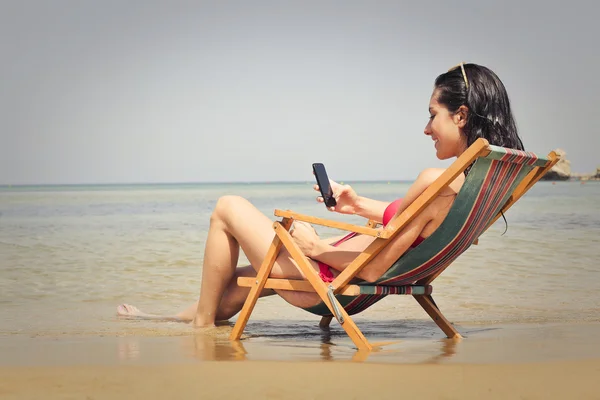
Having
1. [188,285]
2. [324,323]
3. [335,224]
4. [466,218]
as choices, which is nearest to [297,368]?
[335,224]

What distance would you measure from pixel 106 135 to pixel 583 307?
71.4m

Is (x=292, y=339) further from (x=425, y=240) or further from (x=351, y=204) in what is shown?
(x=425, y=240)

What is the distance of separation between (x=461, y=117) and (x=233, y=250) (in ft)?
4.83

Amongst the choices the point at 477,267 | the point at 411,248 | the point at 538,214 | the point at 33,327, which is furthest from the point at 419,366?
the point at 538,214

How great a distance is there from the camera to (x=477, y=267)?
27.7ft

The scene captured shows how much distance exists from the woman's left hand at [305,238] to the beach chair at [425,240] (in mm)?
95

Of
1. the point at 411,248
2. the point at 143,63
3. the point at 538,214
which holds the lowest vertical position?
the point at 538,214

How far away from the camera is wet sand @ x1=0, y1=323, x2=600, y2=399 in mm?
3016

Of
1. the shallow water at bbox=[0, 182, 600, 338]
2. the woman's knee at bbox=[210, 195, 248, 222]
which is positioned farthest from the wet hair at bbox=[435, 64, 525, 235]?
the shallow water at bbox=[0, 182, 600, 338]

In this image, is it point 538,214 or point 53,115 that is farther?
point 53,115

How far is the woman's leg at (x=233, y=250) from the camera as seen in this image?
431 cm

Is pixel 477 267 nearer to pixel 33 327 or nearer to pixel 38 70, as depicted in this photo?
pixel 33 327

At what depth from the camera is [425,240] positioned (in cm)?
377

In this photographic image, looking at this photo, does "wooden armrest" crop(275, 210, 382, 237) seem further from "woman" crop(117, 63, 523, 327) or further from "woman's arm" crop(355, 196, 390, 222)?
"woman's arm" crop(355, 196, 390, 222)
